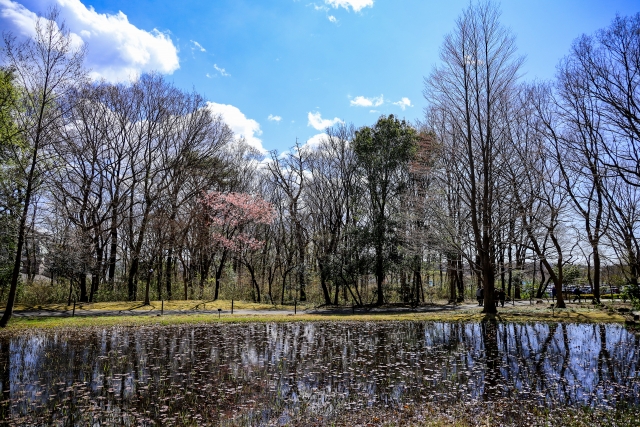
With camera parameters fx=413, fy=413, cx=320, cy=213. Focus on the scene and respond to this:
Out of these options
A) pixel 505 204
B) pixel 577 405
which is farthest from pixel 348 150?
pixel 577 405

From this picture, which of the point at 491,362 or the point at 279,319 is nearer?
the point at 491,362

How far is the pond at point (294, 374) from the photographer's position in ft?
24.0

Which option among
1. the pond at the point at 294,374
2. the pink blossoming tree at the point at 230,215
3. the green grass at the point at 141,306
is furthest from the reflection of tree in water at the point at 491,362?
the pink blossoming tree at the point at 230,215

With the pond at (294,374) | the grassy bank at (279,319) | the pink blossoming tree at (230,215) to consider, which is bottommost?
the grassy bank at (279,319)

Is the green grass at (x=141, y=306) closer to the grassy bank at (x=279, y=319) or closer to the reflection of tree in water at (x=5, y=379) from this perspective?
the grassy bank at (x=279, y=319)

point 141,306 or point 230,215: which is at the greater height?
point 230,215

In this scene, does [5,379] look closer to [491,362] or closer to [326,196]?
[491,362]

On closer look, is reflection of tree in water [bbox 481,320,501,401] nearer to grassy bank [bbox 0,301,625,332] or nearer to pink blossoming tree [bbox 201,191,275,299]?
grassy bank [bbox 0,301,625,332]

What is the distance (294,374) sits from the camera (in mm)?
9844

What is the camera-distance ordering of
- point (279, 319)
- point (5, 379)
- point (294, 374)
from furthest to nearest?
point (279, 319), point (294, 374), point (5, 379)

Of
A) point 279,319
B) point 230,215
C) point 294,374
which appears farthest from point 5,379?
point 230,215

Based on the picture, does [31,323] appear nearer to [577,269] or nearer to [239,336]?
[239,336]

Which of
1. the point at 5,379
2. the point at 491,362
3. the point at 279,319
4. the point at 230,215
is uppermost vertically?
the point at 230,215

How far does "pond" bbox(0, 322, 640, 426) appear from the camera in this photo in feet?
24.0
